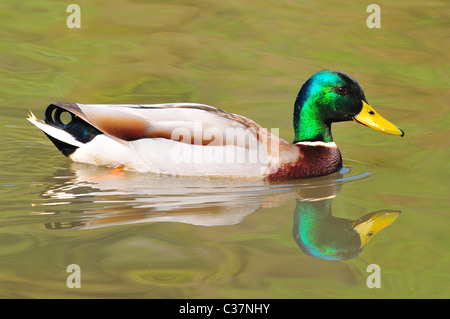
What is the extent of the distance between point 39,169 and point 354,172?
3.06 meters

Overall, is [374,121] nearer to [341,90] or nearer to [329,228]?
[341,90]

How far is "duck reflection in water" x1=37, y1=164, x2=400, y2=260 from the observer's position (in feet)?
18.3

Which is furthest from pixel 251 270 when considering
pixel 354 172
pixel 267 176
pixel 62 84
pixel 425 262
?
pixel 62 84

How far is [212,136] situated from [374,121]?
160 cm

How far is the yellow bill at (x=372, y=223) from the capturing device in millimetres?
5602

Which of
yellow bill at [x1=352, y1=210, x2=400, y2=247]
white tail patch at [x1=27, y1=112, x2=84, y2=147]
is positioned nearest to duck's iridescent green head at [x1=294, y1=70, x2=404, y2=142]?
yellow bill at [x1=352, y1=210, x2=400, y2=247]

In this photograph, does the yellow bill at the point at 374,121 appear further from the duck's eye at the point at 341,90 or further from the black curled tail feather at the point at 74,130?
the black curled tail feather at the point at 74,130

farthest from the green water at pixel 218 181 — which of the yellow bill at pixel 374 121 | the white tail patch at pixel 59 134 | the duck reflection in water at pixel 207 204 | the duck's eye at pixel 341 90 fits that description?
the duck's eye at pixel 341 90

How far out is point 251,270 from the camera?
16.0 ft

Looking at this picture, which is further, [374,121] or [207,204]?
[374,121]

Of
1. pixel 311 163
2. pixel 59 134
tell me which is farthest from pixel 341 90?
pixel 59 134

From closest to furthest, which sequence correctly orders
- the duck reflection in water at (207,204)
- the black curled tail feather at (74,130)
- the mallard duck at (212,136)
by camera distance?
the duck reflection in water at (207,204) < the mallard duck at (212,136) < the black curled tail feather at (74,130)

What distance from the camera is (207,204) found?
6.23 metres

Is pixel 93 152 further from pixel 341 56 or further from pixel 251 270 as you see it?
pixel 341 56
